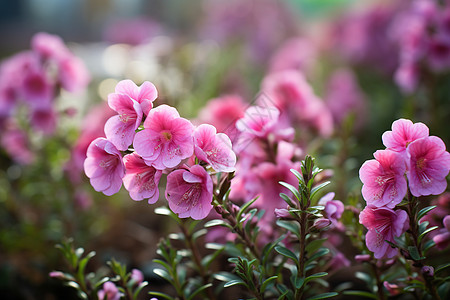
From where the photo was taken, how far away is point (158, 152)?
743 millimetres

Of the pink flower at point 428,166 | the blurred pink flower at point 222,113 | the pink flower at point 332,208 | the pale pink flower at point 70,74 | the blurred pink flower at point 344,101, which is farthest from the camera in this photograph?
the blurred pink flower at point 344,101

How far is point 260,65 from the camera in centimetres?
326

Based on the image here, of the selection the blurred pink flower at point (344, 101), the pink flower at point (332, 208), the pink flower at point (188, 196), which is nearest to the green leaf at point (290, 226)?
the pink flower at point (332, 208)

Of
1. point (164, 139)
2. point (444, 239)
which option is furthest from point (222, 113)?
point (444, 239)

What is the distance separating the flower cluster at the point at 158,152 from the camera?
2.42 ft

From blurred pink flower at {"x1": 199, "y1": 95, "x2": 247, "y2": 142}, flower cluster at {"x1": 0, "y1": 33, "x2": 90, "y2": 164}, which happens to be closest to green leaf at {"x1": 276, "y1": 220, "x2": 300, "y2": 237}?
blurred pink flower at {"x1": 199, "y1": 95, "x2": 247, "y2": 142}

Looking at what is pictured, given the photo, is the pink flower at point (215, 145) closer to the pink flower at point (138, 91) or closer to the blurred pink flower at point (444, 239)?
the pink flower at point (138, 91)

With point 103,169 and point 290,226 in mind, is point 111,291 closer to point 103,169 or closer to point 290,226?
point 103,169

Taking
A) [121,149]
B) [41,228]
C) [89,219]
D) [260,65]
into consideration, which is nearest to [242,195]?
[121,149]

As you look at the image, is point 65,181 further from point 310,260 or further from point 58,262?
point 310,260

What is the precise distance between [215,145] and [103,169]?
0.71 feet

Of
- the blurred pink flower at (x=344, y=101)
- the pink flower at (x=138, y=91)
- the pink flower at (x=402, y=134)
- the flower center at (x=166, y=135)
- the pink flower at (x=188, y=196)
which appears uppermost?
the blurred pink flower at (x=344, y=101)

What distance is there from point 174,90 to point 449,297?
1217 millimetres

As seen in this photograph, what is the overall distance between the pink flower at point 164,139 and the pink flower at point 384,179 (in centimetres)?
30
